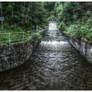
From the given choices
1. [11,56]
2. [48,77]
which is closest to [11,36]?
[11,56]

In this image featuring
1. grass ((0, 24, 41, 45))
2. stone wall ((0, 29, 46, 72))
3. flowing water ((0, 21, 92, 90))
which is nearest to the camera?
flowing water ((0, 21, 92, 90))

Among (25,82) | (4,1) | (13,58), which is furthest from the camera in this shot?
(4,1)

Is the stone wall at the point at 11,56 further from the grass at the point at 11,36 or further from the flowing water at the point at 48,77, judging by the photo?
the grass at the point at 11,36

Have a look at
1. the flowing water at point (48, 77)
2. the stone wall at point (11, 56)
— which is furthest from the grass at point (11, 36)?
the flowing water at point (48, 77)

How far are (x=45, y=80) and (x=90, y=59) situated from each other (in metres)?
3.97

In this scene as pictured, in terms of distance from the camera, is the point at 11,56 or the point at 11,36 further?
the point at 11,36

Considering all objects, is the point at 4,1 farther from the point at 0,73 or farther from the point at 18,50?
the point at 0,73

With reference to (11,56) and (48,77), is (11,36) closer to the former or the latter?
(11,56)

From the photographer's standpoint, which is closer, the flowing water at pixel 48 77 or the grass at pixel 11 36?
the flowing water at pixel 48 77

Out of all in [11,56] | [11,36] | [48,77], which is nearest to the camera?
[48,77]

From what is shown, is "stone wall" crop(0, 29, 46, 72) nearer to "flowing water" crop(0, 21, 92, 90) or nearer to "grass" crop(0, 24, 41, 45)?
"flowing water" crop(0, 21, 92, 90)

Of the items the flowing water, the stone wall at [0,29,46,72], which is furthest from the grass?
the flowing water

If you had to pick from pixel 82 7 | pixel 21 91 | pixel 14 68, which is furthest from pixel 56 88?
pixel 82 7

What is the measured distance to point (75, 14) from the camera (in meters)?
18.2
